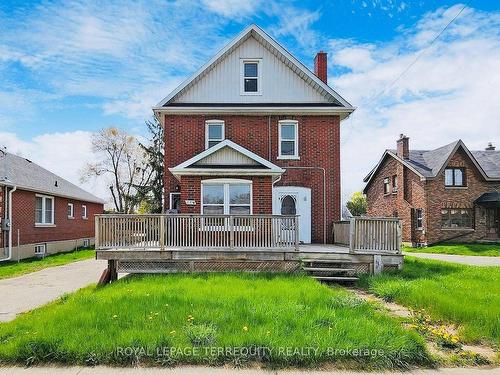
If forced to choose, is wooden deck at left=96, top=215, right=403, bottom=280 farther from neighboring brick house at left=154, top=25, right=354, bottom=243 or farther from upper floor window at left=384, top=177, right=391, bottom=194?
upper floor window at left=384, top=177, right=391, bottom=194

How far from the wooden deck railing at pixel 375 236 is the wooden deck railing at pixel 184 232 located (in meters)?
1.84

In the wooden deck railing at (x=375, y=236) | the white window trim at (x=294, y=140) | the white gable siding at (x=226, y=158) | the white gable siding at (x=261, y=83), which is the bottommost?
the wooden deck railing at (x=375, y=236)

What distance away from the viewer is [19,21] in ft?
38.7

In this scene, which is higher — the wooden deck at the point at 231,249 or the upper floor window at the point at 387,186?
the upper floor window at the point at 387,186

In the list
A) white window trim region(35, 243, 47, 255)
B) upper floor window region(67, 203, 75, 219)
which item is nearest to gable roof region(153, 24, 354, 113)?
white window trim region(35, 243, 47, 255)

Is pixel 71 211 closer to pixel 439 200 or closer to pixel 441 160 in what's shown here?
pixel 439 200

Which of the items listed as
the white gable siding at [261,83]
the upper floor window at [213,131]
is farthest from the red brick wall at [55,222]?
the upper floor window at [213,131]

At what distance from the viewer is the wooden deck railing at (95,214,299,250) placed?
1168cm

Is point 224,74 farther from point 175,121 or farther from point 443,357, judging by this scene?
point 443,357

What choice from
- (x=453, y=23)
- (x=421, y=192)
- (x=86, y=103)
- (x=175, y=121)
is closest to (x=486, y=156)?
(x=421, y=192)

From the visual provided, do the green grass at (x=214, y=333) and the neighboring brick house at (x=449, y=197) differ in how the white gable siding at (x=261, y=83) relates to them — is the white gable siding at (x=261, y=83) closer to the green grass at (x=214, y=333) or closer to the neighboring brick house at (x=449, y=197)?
the green grass at (x=214, y=333)

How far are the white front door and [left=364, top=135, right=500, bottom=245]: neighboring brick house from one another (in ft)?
48.1

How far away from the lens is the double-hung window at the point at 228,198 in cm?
1398

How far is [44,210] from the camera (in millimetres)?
21953
